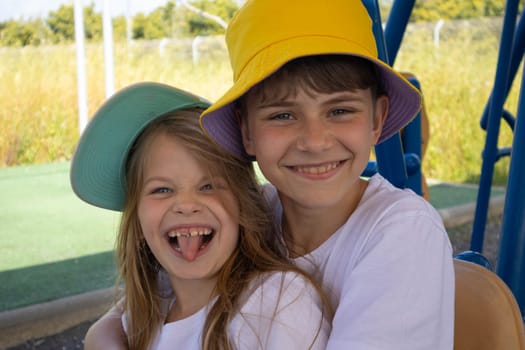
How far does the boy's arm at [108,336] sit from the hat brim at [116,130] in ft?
0.97

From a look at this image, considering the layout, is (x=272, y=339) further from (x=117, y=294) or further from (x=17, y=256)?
(x=17, y=256)

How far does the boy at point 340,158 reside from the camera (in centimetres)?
107

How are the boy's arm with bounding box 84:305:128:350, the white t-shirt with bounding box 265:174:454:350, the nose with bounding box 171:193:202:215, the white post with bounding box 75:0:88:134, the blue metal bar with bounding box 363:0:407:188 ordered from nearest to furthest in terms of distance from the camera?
1. the white t-shirt with bounding box 265:174:454:350
2. the nose with bounding box 171:193:202:215
3. the boy's arm with bounding box 84:305:128:350
4. the blue metal bar with bounding box 363:0:407:188
5. the white post with bounding box 75:0:88:134

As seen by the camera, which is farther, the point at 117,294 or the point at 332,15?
the point at 117,294

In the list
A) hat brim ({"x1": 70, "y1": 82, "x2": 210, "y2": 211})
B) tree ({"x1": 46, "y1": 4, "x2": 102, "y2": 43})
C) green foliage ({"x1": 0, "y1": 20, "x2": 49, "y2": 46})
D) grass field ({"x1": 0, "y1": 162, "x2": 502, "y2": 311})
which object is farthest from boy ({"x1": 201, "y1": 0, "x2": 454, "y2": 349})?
tree ({"x1": 46, "y1": 4, "x2": 102, "y2": 43})

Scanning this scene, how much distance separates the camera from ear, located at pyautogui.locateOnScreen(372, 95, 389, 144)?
1.33 metres

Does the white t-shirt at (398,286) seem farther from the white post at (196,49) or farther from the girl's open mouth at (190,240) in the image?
the white post at (196,49)

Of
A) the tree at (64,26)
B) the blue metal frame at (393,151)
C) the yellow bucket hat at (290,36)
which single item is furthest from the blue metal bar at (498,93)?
the tree at (64,26)

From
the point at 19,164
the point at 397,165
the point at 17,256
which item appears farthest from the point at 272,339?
the point at 19,164

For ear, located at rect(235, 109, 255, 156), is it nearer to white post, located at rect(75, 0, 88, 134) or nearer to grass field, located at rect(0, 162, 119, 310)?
grass field, located at rect(0, 162, 119, 310)

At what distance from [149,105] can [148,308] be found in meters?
0.45

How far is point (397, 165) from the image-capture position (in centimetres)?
163

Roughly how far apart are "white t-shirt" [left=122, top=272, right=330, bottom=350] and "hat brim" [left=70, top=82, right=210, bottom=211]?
417 mm

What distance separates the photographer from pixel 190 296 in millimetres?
1375
